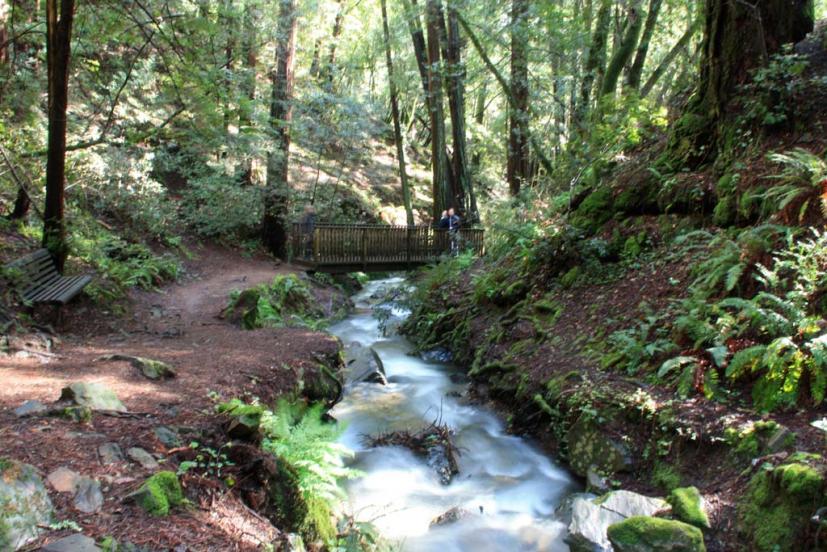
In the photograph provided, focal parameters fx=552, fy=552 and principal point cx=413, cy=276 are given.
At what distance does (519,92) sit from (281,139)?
7.43 metres

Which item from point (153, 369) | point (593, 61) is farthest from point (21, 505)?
point (593, 61)

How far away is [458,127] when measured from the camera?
58.7ft

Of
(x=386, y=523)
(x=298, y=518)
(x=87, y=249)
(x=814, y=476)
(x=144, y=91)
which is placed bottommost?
(x=386, y=523)

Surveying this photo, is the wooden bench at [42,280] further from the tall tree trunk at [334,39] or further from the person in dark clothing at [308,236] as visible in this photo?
the tall tree trunk at [334,39]

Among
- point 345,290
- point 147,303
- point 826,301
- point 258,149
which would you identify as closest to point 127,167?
point 258,149

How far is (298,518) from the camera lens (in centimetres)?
397

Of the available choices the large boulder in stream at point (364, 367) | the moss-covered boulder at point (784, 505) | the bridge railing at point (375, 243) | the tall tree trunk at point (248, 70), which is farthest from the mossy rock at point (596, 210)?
the tall tree trunk at point (248, 70)

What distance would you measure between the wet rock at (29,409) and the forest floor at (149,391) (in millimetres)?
Result: 58

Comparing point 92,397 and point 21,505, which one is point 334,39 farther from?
point 21,505

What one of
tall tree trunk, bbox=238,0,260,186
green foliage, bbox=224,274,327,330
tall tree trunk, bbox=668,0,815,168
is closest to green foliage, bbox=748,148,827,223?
tall tree trunk, bbox=668,0,815,168

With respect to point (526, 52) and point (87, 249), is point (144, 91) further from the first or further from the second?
point (526, 52)

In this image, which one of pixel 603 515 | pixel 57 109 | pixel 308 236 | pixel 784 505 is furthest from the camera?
pixel 308 236

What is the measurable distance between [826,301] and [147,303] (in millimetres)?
10264

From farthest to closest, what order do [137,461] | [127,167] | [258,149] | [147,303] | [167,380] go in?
[258,149] → [127,167] → [147,303] → [167,380] → [137,461]
